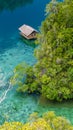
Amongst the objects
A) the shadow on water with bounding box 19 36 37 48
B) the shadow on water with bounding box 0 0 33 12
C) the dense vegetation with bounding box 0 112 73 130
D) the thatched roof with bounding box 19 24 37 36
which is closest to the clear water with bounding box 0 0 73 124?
the shadow on water with bounding box 0 0 33 12

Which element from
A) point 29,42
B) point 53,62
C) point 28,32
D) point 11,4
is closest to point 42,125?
point 53,62

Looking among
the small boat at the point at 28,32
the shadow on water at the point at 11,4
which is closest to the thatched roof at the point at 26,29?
the small boat at the point at 28,32

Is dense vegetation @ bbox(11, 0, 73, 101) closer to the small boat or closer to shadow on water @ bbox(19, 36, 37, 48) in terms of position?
shadow on water @ bbox(19, 36, 37, 48)

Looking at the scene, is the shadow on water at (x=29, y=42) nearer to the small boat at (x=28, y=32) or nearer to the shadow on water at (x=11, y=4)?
the small boat at (x=28, y=32)

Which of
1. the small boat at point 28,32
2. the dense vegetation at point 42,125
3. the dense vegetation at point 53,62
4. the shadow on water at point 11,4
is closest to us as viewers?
the dense vegetation at point 42,125

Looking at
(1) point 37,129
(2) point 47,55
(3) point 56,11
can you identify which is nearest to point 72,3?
(3) point 56,11

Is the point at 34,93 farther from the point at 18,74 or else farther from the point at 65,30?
the point at 65,30
